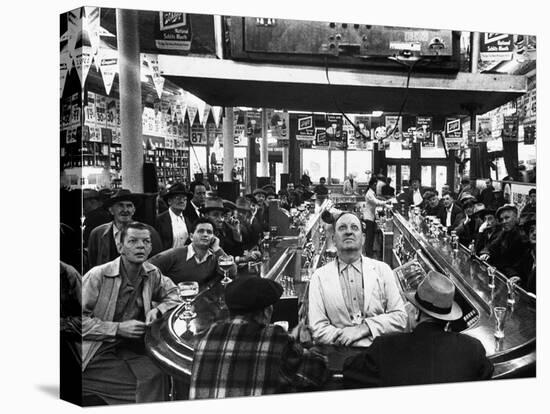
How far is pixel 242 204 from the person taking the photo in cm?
525

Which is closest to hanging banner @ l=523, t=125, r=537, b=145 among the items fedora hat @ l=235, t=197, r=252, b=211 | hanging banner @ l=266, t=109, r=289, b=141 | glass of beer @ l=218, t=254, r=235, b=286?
hanging banner @ l=266, t=109, r=289, b=141

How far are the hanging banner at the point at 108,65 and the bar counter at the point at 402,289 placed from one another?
54.9 inches

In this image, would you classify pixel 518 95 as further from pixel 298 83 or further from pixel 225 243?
pixel 225 243

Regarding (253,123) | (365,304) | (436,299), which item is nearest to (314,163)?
(253,123)

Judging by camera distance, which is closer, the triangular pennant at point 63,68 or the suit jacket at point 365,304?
the triangular pennant at point 63,68

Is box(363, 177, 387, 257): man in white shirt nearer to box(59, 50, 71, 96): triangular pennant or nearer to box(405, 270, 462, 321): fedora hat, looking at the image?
box(405, 270, 462, 321): fedora hat

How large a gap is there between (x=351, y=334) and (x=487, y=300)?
106 cm

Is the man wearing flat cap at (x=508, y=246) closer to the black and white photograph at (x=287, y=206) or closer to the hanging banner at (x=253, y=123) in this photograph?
the black and white photograph at (x=287, y=206)

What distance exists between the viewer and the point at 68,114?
473 cm

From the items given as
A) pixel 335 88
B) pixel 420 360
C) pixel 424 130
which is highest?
pixel 335 88

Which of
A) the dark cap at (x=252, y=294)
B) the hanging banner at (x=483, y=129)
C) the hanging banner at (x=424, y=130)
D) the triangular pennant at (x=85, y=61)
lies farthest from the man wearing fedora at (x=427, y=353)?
the triangular pennant at (x=85, y=61)

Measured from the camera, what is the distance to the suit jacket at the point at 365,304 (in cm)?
528

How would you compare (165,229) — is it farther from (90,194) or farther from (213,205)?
(90,194)

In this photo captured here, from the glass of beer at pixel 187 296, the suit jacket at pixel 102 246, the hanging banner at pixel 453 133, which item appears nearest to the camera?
the suit jacket at pixel 102 246
